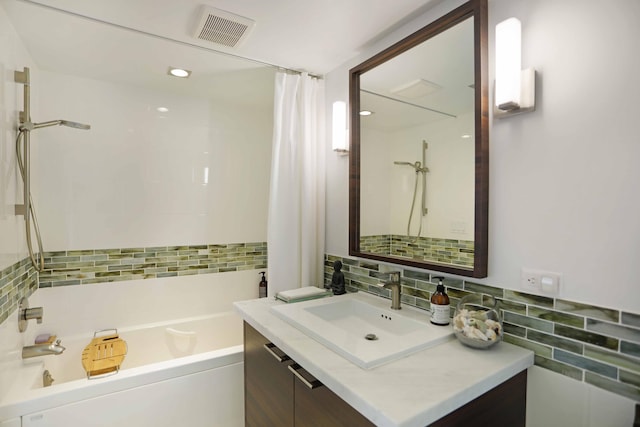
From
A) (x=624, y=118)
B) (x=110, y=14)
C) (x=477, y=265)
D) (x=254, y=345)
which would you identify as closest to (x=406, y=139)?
(x=477, y=265)

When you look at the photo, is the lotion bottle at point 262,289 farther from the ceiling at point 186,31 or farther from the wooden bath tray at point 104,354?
the ceiling at point 186,31

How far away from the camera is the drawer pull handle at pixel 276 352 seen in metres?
1.29

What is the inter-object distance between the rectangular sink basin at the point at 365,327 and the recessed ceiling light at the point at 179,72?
1749 mm

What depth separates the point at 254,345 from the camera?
160cm

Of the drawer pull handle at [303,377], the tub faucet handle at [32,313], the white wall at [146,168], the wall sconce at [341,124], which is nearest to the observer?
the drawer pull handle at [303,377]

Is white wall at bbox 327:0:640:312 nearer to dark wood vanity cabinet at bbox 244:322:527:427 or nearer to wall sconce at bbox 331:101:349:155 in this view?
dark wood vanity cabinet at bbox 244:322:527:427

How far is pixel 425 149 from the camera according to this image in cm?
154

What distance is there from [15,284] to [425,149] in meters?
2.30

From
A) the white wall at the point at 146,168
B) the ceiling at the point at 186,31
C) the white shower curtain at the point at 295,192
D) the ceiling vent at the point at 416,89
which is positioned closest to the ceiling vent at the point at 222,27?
the ceiling at the point at 186,31

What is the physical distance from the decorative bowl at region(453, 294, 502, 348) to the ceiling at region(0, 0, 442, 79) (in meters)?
1.37

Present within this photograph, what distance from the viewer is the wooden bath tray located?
169 centimetres

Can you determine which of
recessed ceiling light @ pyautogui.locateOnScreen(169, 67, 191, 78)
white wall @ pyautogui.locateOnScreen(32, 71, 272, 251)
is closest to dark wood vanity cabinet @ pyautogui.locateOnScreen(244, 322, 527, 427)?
white wall @ pyautogui.locateOnScreen(32, 71, 272, 251)

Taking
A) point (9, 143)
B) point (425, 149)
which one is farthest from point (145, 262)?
point (425, 149)

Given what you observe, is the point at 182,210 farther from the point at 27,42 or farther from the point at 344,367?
the point at 344,367
